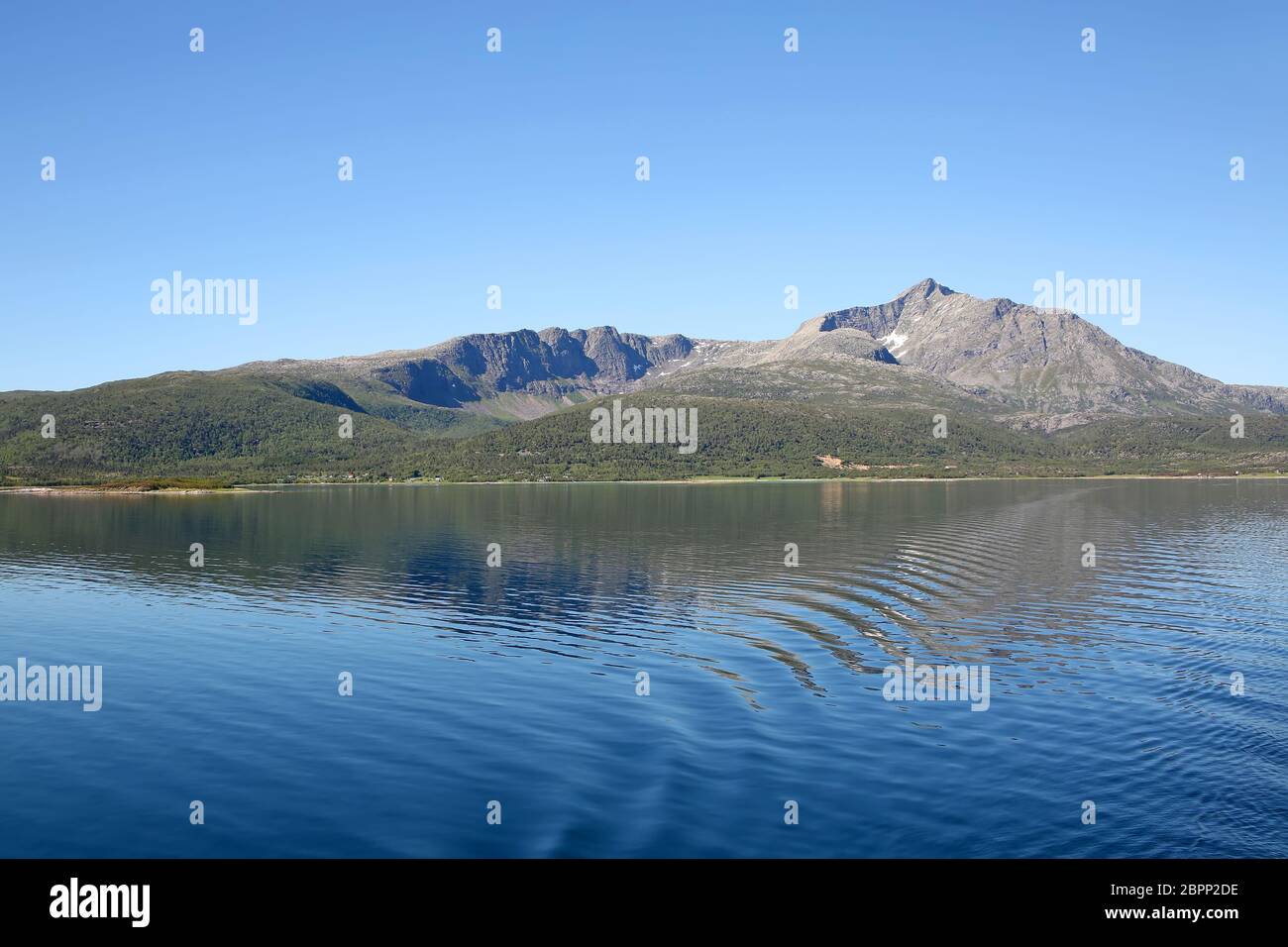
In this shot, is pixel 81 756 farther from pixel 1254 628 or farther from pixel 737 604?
pixel 1254 628

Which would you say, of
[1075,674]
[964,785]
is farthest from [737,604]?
[964,785]

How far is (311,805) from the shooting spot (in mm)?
28562

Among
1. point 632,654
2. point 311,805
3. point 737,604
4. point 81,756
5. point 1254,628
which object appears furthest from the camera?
point 737,604

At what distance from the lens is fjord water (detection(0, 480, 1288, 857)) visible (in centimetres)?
2670
